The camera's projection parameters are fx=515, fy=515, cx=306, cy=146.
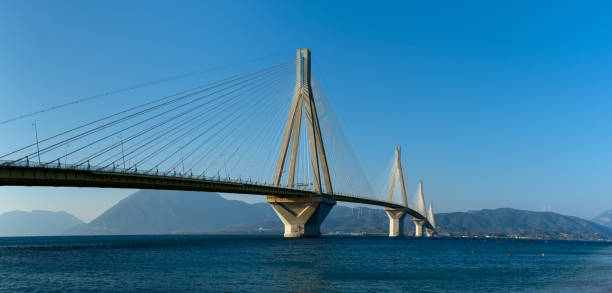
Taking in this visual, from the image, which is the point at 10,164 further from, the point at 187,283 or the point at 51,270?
→ the point at 187,283

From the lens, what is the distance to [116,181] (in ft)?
194

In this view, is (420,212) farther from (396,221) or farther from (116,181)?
(116,181)

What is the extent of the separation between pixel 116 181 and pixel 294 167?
100 ft

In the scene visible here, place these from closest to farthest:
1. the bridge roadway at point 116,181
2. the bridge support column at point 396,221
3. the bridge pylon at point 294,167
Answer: the bridge roadway at point 116,181
the bridge pylon at point 294,167
the bridge support column at point 396,221

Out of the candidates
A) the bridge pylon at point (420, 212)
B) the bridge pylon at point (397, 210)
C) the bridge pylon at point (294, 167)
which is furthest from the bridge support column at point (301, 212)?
the bridge pylon at point (420, 212)

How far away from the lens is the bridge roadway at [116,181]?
4972 centimetres

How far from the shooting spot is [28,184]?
2079 inches

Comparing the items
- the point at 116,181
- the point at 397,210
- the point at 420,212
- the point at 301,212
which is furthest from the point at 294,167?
the point at 420,212

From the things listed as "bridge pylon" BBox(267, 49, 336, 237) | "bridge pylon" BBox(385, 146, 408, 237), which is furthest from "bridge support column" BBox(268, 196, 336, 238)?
"bridge pylon" BBox(385, 146, 408, 237)

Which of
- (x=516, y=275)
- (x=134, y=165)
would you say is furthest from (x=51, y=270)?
(x=516, y=275)

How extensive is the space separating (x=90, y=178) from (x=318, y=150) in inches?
1483

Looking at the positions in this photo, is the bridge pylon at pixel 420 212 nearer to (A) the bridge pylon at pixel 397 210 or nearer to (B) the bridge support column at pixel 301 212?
(A) the bridge pylon at pixel 397 210

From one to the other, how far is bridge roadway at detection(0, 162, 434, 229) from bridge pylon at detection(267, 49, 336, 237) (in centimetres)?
259

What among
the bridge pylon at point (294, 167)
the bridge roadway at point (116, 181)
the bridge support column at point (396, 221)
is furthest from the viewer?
the bridge support column at point (396, 221)
